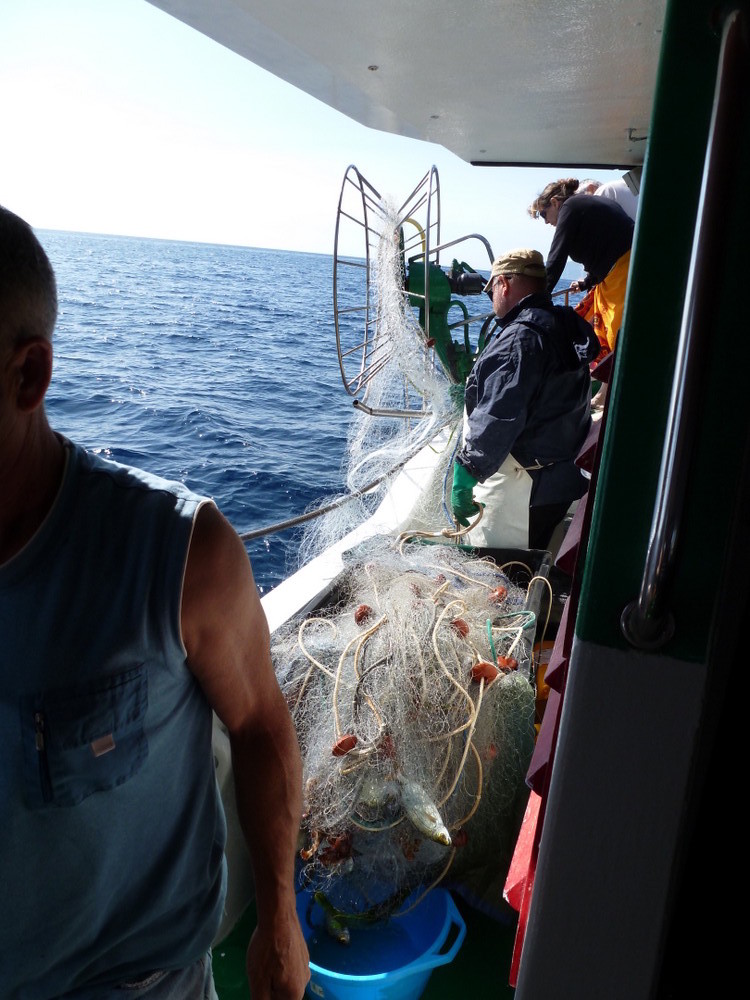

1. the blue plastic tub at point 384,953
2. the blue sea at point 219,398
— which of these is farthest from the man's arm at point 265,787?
the blue sea at point 219,398

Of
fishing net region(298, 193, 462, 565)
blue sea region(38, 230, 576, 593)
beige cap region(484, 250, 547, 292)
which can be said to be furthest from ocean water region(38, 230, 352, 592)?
beige cap region(484, 250, 547, 292)

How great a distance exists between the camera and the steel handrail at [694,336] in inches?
19.3

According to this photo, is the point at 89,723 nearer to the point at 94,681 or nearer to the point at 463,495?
the point at 94,681

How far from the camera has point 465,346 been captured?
3.93m

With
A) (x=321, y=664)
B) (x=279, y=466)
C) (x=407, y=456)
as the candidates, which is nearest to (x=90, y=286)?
(x=279, y=466)

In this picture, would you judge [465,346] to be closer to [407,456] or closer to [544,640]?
[407,456]

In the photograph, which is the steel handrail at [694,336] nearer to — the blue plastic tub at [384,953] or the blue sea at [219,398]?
the blue plastic tub at [384,953]

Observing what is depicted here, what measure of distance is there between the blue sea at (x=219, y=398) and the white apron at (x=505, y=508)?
1.45 metres

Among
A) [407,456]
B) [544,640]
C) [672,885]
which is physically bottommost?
[544,640]

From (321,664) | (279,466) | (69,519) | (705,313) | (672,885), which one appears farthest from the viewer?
(279,466)

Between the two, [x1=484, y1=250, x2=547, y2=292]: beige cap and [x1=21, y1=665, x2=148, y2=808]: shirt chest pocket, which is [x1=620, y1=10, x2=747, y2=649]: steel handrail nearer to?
[x1=21, y1=665, x2=148, y2=808]: shirt chest pocket

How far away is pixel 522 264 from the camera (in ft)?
10.5

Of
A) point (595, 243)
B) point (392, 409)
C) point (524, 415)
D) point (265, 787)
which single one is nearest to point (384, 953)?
point (265, 787)

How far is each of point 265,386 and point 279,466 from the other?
638 cm
